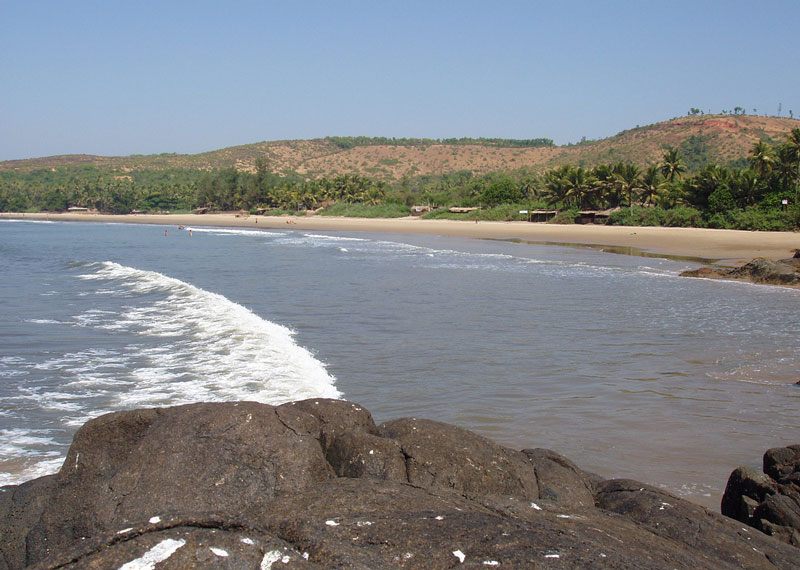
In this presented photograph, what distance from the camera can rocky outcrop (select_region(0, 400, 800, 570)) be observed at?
269 centimetres

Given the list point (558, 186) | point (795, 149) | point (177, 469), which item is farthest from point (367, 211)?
point (177, 469)

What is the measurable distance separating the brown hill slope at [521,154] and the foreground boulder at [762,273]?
100289 mm

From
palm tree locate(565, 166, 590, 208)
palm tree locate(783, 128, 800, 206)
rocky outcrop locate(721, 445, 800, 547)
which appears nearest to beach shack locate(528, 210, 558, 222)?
palm tree locate(565, 166, 590, 208)

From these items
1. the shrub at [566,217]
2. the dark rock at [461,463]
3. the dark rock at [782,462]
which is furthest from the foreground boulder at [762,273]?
the shrub at [566,217]

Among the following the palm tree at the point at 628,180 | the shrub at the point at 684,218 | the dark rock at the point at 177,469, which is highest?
the palm tree at the point at 628,180

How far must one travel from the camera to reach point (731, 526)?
4.48 m

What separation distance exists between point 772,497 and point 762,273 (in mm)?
21033

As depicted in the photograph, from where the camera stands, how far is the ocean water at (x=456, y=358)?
25.8 feet

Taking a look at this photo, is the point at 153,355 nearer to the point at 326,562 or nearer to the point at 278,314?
the point at 278,314

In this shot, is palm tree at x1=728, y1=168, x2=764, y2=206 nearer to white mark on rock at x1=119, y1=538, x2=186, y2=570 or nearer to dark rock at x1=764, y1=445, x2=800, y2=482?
dark rock at x1=764, y1=445, x2=800, y2=482

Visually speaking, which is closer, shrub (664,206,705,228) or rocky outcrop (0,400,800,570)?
rocky outcrop (0,400,800,570)

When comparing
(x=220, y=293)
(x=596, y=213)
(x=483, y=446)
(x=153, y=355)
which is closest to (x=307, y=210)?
(x=596, y=213)

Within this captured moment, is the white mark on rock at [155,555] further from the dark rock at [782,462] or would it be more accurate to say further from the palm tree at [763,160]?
the palm tree at [763,160]

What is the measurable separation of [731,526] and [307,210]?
10634 centimetres
